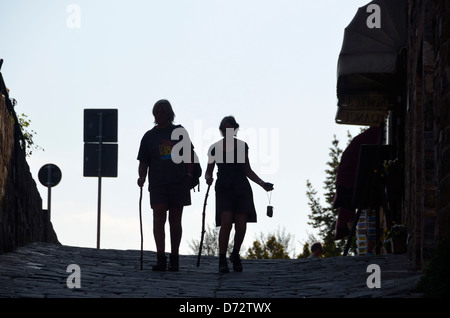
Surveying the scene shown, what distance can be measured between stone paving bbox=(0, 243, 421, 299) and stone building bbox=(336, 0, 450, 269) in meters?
0.62

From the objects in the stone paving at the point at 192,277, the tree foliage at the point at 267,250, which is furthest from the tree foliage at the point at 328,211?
the stone paving at the point at 192,277

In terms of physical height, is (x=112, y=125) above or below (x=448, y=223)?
above

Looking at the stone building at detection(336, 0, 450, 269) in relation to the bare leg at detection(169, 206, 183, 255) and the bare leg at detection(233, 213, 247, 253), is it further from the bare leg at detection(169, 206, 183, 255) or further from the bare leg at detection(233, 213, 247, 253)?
the bare leg at detection(169, 206, 183, 255)

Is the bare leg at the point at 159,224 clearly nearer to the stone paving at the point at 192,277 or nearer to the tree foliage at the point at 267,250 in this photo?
the stone paving at the point at 192,277

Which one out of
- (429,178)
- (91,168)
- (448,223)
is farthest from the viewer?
(91,168)

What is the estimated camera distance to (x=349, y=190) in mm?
19000

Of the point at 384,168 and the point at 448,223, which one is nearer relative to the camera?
the point at 448,223

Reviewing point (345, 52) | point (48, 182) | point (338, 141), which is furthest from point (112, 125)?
point (338, 141)

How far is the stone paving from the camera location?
9.29m

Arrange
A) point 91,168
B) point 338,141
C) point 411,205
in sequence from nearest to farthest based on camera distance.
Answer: point 411,205, point 91,168, point 338,141

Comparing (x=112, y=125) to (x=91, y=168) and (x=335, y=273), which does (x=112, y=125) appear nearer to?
(x=91, y=168)

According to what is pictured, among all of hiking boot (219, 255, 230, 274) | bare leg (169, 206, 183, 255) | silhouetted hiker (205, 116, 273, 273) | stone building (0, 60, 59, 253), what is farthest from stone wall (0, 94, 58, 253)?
hiking boot (219, 255, 230, 274)

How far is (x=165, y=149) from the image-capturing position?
40.0 feet

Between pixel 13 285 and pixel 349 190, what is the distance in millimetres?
10446
